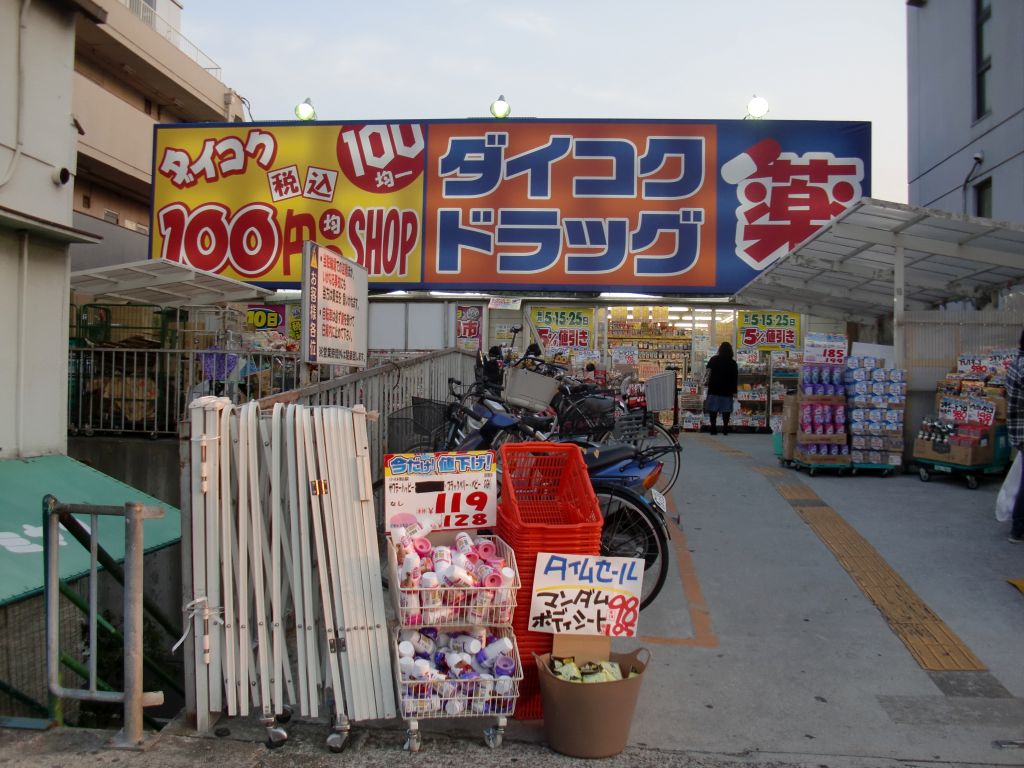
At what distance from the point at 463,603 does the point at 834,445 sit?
738 cm

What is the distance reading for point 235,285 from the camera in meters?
13.2

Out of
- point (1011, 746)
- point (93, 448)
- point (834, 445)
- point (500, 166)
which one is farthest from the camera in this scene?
point (500, 166)

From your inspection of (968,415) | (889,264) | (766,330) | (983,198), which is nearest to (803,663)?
(968,415)

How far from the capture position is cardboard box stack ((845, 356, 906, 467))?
9.38m

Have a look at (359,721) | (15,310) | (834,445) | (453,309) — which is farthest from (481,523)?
(453,309)

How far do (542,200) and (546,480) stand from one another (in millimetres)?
12367

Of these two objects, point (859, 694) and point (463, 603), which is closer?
point (463, 603)

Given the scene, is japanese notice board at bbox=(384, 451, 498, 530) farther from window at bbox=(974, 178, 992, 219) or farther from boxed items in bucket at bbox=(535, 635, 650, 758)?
window at bbox=(974, 178, 992, 219)

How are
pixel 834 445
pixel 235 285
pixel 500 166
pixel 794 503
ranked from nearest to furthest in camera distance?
pixel 794 503
pixel 834 445
pixel 235 285
pixel 500 166

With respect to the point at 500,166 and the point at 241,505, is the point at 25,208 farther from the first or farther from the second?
the point at 500,166

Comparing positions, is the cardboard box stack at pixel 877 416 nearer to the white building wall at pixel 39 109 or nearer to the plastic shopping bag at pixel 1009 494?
the plastic shopping bag at pixel 1009 494

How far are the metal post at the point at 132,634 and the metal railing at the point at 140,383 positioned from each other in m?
7.13

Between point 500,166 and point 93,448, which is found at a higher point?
point 500,166

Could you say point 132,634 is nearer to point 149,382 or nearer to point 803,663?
point 803,663
